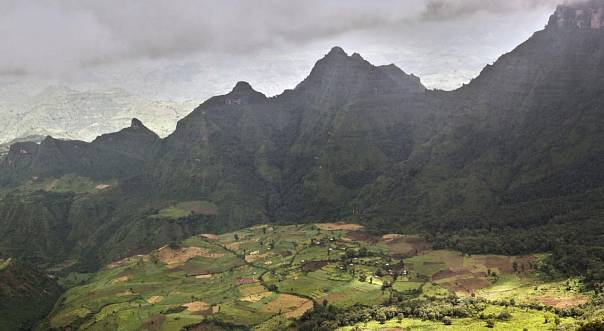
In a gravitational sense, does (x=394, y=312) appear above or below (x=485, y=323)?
below

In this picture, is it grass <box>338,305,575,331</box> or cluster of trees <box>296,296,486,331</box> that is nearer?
grass <box>338,305,575,331</box>

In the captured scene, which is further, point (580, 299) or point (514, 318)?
point (580, 299)

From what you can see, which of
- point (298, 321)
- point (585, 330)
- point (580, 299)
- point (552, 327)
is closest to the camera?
point (585, 330)

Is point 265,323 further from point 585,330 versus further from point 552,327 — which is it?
point 585,330

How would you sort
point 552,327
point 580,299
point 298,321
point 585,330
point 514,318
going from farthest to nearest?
point 298,321 < point 580,299 < point 514,318 < point 552,327 < point 585,330

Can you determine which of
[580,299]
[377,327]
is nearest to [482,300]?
[580,299]

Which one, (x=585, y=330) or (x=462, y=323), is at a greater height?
(x=585, y=330)

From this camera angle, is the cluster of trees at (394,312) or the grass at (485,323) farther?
the cluster of trees at (394,312)

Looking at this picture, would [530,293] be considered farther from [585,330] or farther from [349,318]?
[585,330]

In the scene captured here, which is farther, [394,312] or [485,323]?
[394,312]

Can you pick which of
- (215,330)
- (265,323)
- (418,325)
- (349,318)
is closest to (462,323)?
(418,325)
